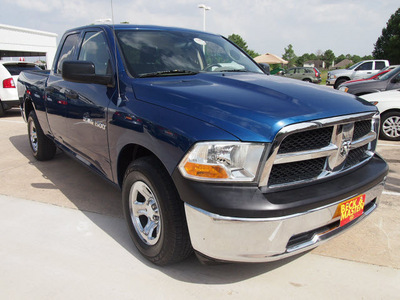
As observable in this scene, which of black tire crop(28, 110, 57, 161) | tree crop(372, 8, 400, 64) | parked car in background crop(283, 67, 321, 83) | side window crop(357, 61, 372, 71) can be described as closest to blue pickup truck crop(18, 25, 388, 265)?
black tire crop(28, 110, 57, 161)

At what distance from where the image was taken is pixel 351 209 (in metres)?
2.25

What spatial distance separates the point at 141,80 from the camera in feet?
8.92

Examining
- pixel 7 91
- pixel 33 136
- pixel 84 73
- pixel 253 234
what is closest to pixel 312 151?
pixel 253 234

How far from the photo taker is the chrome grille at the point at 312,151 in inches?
77.2

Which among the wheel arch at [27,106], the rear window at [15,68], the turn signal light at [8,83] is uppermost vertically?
the rear window at [15,68]

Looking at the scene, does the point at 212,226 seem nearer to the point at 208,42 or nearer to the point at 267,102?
the point at 267,102

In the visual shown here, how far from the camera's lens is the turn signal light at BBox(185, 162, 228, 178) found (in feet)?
6.34

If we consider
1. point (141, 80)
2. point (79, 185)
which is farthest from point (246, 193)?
point (79, 185)

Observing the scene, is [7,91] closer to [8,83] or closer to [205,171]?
[8,83]

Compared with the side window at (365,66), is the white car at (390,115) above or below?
below

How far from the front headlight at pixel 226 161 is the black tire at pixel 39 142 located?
12.1 feet

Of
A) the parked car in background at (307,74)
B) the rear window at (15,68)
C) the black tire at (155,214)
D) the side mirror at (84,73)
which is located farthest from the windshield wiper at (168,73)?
the parked car in background at (307,74)

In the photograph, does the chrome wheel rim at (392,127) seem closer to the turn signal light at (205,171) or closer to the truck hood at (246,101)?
the truck hood at (246,101)

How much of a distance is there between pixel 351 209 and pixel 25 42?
34.4 metres
